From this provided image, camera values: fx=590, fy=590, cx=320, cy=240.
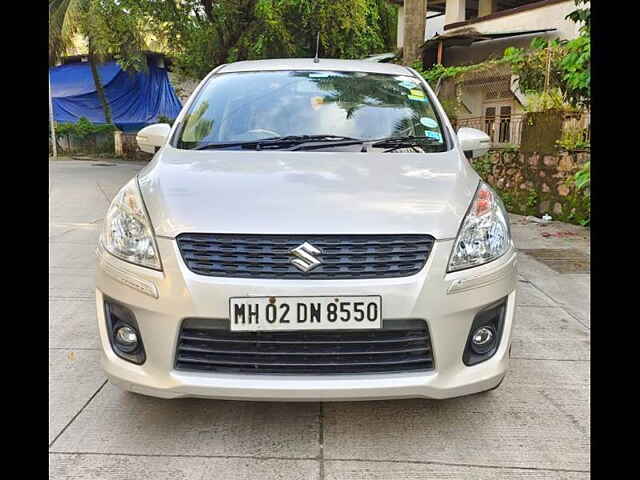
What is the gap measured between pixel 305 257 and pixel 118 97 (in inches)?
931

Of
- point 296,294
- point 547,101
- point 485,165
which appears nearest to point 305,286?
point 296,294

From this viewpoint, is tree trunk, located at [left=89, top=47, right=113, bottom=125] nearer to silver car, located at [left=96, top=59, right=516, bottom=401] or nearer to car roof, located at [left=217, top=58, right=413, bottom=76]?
car roof, located at [left=217, top=58, right=413, bottom=76]

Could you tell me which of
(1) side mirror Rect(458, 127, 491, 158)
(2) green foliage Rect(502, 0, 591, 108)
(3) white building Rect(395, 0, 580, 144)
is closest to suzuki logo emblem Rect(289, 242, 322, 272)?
(1) side mirror Rect(458, 127, 491, 158)

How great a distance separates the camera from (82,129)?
22156 millimetres

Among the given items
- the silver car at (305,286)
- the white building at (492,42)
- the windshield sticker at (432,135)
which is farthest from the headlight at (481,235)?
the white building at (492,42)

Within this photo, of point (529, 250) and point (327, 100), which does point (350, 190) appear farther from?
point (529, 250)

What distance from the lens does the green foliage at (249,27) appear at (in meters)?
13.2

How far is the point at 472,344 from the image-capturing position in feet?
7.62

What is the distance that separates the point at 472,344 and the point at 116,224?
152cm

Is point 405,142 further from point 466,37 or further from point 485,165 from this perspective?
point 466,37

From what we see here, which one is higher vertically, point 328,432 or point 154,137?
point 154,137

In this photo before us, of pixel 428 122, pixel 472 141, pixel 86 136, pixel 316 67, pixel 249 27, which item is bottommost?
pixel 86 136

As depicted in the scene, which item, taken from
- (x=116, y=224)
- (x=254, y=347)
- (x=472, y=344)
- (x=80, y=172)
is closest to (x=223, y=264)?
(x=254, y=347)
